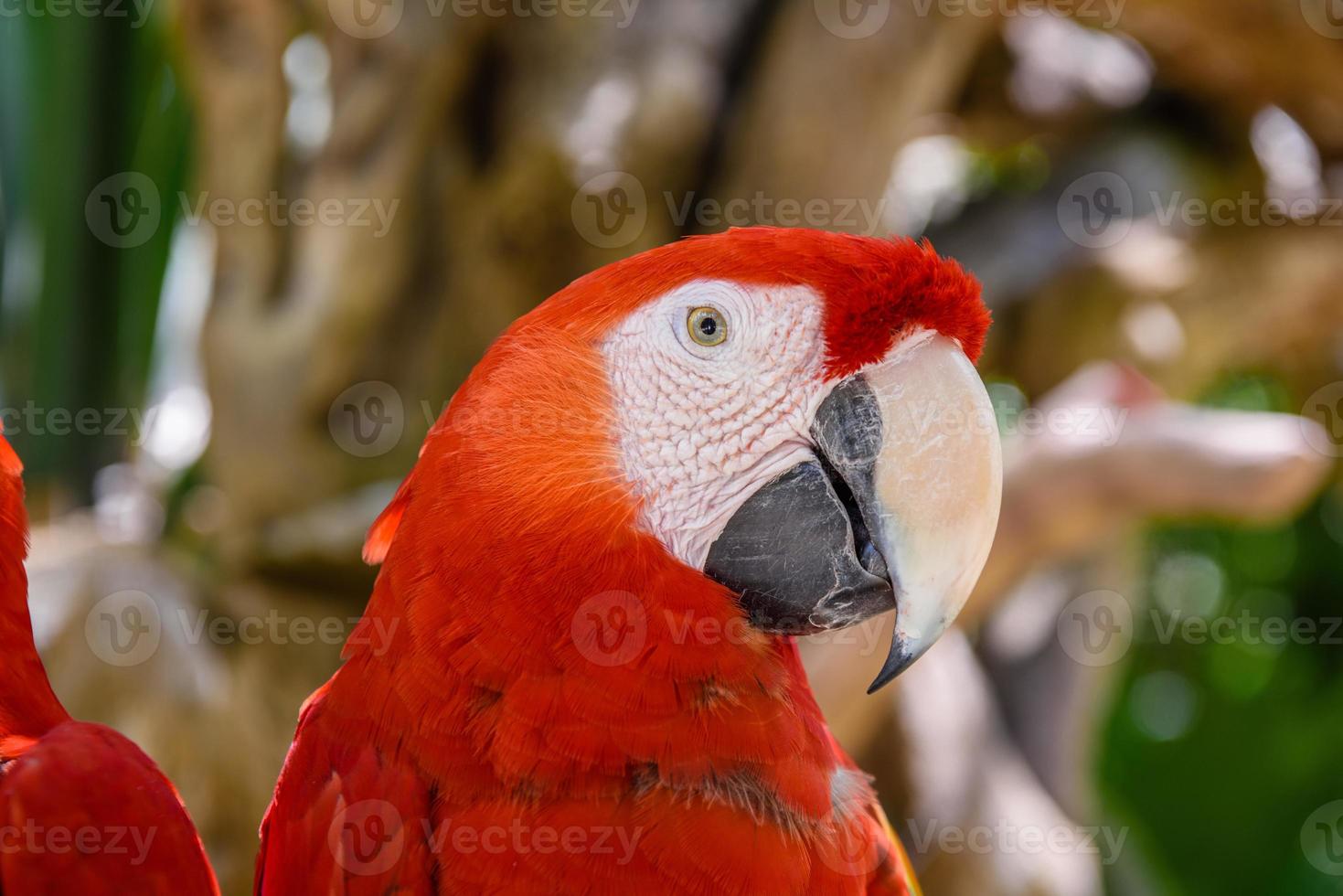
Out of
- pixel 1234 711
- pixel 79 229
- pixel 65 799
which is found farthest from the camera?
pixel 1234 711

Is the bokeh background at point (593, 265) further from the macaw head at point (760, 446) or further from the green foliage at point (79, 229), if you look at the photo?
the macaw head at point (760, 446)

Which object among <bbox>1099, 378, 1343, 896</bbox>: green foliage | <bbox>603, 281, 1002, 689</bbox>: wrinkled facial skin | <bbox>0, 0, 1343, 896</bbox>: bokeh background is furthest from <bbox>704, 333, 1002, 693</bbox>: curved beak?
<bbox>1099, 378, 1343, 896</bbox>: green foliage

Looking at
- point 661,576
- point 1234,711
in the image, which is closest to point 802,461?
point 661,576

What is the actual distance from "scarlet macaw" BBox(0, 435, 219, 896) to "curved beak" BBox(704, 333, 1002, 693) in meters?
0.53

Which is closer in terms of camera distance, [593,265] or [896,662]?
[896,662]

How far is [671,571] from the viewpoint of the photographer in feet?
3.22

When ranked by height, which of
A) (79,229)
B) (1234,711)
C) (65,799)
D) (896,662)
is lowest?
(1234,711)

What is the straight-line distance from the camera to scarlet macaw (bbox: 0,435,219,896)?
0.92 metres

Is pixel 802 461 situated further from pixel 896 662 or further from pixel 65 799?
pixel 65 799

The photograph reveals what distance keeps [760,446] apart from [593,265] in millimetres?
1752

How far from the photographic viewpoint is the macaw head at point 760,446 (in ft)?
3.16

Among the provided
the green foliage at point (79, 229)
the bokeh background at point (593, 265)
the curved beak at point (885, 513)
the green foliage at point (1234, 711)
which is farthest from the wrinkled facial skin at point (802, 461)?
the green foliage at point (1234, 711)

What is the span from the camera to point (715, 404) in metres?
1.01

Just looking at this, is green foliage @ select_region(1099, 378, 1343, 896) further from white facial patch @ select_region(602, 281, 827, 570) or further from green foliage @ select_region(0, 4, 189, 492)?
white facial patch @ select_region(602, 281, 827, 570)
